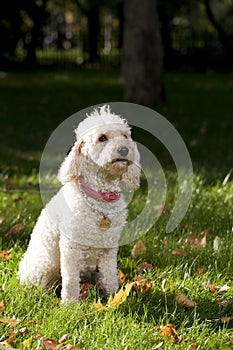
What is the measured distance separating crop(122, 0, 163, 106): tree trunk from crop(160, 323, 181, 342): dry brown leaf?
943cm

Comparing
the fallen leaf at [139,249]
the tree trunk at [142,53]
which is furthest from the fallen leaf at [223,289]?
the tree trunk at [142,53]

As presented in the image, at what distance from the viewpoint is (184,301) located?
4.01 meters

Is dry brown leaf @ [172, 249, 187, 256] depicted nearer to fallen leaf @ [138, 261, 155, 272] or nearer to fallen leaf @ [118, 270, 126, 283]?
fallen leaf @ [138, 261, 155, 272]

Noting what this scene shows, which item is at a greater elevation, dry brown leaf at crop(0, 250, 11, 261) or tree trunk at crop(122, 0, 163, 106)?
tree trunk at crop(122, 0, 163, 106)

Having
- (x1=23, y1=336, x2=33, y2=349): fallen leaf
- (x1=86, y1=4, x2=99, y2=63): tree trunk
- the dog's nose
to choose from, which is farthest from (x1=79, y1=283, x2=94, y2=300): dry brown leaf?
(x1=86, y1=4, x2=99, y2=63): tree trunk

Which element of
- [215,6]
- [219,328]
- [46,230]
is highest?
[215,6]

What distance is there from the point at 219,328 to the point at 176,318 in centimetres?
26

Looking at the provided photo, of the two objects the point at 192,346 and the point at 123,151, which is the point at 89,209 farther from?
the point at 192,346

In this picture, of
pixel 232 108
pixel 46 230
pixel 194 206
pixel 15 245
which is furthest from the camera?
pixel 232 108

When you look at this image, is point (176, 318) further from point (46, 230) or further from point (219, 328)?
point (46, 230)

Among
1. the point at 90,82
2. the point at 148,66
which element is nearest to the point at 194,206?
the point at 148,66

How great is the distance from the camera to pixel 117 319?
3.71 metres

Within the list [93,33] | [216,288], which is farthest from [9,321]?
[93,33]

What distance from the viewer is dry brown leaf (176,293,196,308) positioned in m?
3.98
